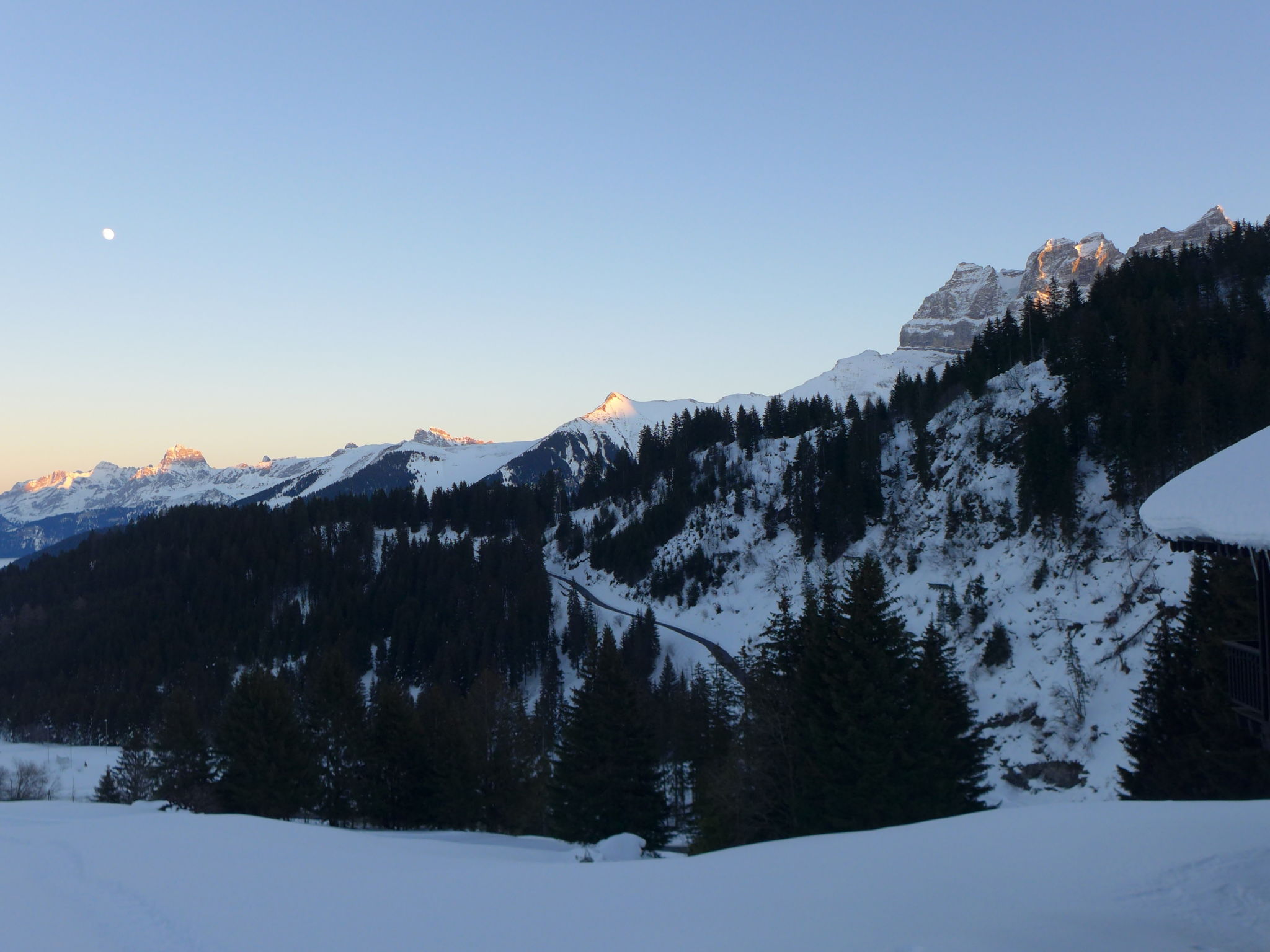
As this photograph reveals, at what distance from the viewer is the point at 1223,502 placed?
853 centimetres

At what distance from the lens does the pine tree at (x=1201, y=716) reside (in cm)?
2225

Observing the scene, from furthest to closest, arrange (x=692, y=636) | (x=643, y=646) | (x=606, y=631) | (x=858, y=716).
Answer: (x=692, y=636) → (x=643, y=646) → (x=606, y=631) → (x=858, y=716)

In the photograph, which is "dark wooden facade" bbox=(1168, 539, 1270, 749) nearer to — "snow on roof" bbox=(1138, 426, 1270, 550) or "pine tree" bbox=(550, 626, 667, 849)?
"snow on roof" bbox=(1138, 426, 1270, 550)

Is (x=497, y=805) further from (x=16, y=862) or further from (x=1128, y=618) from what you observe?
(x=1128, y=618)

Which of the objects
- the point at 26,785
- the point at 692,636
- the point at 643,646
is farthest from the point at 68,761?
the point at 692,636

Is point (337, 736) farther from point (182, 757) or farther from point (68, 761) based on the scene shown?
point (68, 761)

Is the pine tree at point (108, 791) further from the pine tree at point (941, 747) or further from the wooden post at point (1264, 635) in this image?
the wooden post at point (1264, 635)

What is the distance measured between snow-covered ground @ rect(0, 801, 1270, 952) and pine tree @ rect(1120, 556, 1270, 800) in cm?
1112

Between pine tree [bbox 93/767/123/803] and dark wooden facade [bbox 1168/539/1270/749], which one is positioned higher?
dark wooden facade [bbox 1168/539/1270/749]

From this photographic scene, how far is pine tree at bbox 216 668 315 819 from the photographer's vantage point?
38.1 m

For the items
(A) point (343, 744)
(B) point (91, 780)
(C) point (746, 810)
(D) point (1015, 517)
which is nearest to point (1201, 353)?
(D) point (1015, 517)

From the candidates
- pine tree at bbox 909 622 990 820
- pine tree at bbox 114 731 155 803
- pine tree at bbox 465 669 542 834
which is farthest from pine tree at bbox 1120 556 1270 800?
pine tree at bbox 114 731 155 803

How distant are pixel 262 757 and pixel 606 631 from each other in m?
18.6

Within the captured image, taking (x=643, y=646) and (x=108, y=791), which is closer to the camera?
(x=108, y=791)
